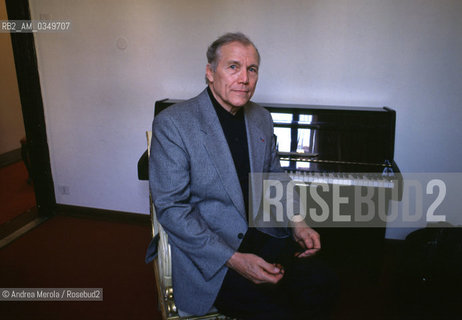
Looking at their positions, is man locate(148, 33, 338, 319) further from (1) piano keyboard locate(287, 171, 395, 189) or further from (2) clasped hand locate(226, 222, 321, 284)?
(1) piano keyboard locate(287, 171, 395, 189)

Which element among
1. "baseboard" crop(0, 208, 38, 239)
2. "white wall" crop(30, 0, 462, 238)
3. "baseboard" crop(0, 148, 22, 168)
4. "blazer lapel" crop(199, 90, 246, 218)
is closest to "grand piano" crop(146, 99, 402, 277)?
"white wall" crop(30, 0, 462, 238)

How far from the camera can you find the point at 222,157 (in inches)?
56.7

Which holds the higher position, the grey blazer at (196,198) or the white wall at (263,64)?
the white wall at (263,64)

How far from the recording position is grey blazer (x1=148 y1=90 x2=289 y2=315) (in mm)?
1320

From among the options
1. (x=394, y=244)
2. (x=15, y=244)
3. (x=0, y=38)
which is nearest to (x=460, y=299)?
(x=394, y=244)

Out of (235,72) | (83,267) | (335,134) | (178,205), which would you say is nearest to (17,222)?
(83,267)

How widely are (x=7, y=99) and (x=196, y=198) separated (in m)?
4.87

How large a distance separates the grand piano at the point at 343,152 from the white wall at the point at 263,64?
335mm

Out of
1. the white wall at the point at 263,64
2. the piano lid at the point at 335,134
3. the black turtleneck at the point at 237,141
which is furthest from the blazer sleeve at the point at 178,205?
the white wall at the point at 263,64

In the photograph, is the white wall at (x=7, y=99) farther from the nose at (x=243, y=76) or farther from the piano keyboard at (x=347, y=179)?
the nose at (x=243, y=76)

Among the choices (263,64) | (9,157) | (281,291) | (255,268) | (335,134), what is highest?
(263,64)

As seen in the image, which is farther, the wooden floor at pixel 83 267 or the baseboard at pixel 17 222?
the baseboard at pixel 17 222

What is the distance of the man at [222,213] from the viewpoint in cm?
131

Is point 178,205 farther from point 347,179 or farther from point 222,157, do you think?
point 347,179
